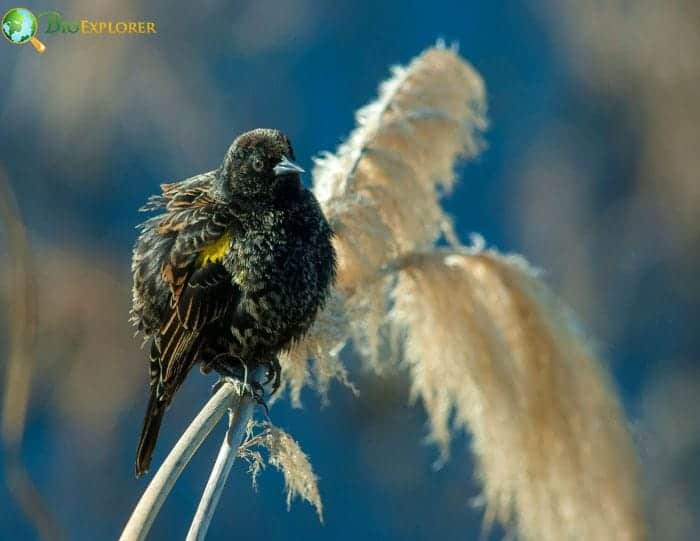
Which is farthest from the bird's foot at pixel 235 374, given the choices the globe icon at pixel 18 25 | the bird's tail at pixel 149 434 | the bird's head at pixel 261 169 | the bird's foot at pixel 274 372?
the globe icon at pixel 18 25

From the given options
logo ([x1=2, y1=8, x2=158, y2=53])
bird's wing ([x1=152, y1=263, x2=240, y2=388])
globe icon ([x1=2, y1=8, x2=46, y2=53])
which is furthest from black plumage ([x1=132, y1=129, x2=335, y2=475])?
logo ([x1=2, y1=8, x2=158, y2=53])

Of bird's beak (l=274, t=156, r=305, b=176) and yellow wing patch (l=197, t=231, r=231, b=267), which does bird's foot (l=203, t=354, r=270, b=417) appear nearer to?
yellow wing patch (l=197, t=231, r=231, b=267)

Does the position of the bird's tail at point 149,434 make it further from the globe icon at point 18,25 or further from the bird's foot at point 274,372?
the globe icon at point 18,25

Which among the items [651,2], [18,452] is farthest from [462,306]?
[651,2]

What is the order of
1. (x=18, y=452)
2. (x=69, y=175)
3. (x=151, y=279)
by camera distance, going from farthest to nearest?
(x=69, y=175) → (x=151, y=279) → (x=18, y=452)

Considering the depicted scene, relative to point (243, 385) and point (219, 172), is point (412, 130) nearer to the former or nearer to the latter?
point (219, 172)
